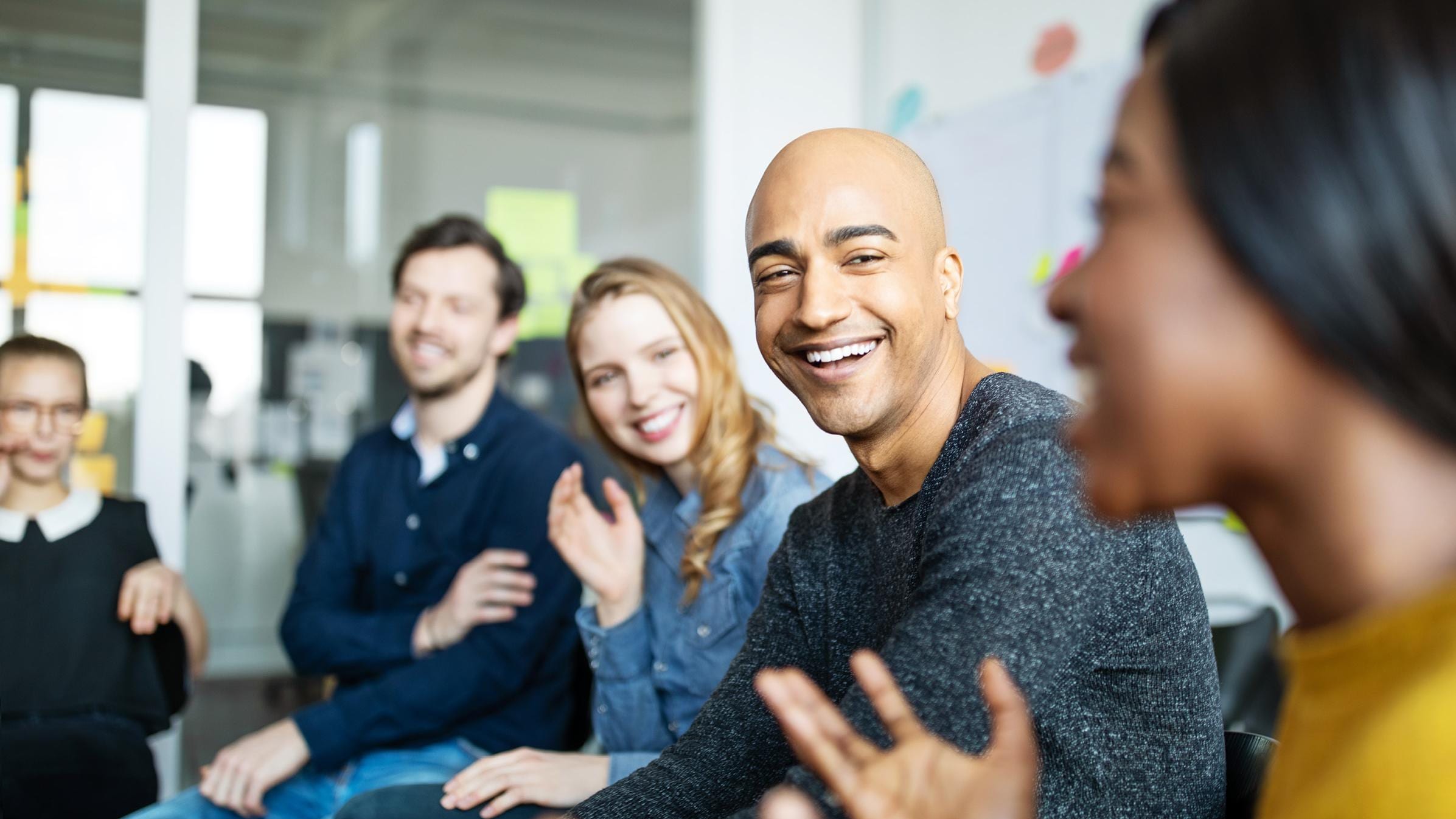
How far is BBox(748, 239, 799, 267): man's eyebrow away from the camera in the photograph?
1307mm

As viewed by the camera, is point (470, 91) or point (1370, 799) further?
point (470, 91)

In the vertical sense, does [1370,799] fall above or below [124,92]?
below

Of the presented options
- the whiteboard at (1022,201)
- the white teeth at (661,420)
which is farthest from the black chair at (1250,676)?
the white teeth at (661,420)

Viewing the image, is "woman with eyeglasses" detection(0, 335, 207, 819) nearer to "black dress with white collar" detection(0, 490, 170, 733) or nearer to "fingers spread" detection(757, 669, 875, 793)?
"black dress with white collar" detection(0, 490, 170, 733)

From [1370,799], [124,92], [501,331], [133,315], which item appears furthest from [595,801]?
[124,92]

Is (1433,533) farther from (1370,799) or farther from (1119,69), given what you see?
(1119,69)

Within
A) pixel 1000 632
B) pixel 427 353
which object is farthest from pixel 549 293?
pixel 1000 632

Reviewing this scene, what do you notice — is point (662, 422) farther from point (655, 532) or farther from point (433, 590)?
point (433, 590)

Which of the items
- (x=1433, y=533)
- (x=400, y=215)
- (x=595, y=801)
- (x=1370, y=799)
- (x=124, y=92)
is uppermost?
(x=124, y=92)

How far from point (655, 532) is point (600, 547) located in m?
0.18

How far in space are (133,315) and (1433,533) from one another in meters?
3.59

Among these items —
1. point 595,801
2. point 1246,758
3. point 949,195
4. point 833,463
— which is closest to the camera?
point 1246,758

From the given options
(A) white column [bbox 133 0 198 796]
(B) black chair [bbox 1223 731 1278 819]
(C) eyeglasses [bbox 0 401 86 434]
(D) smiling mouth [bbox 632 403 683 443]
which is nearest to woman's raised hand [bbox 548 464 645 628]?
(D) smiling mouth [bbox 632 403 683 443]

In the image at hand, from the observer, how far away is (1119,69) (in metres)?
3.13
